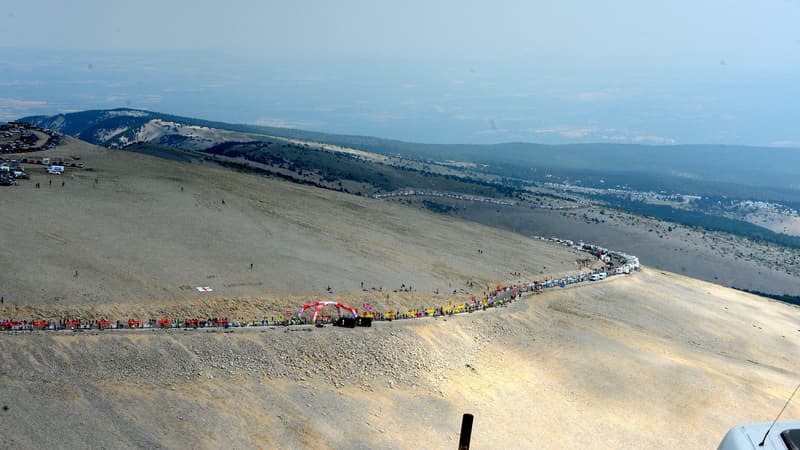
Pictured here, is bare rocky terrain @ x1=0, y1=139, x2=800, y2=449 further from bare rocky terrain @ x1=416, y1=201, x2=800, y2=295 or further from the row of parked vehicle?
bare rocky terrain @ x1=416, y1=201, x2=800, y2=295

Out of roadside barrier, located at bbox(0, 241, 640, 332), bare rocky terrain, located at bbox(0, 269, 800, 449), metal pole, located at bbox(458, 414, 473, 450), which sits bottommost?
bare rocky terrain, located at bbox(0, 269, 800, 449)

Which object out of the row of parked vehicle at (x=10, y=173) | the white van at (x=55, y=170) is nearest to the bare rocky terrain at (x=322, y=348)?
the white van at (x=55, y=170)

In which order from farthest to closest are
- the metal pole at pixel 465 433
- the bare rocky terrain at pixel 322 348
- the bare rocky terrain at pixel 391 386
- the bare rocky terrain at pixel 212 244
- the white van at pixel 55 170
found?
the white van at pixel 55 170, the bare rocky terrain at pixel 212 244, the bare rocky terrain at pixel 322 348, the bare rocky terrain at pixel 391 386, the metal pole at pixel 465 433

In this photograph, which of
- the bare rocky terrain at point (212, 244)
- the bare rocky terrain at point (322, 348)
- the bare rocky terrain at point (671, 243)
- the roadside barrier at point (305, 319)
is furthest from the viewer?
the bare rocky terrain at point (671, 243)

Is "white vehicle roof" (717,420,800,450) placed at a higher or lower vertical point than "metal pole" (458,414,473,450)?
higher

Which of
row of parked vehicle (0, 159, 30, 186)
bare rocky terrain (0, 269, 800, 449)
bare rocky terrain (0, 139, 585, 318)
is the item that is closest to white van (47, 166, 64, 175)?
bare rocky terrain (0, 139, 585, 318)

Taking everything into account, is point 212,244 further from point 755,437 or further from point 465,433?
point 755,437

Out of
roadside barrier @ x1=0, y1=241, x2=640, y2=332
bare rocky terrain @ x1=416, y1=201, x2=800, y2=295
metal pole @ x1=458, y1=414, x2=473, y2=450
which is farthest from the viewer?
bare rocky terrain @ x1=416, y1=201, x2=800, y2=295

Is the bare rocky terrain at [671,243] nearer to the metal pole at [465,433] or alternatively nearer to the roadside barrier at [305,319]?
the roadside barrier at [305,319]

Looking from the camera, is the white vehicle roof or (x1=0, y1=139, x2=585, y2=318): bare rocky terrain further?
(x1=0, y1=139, x2=585, y2=318): bare rocky terrain
